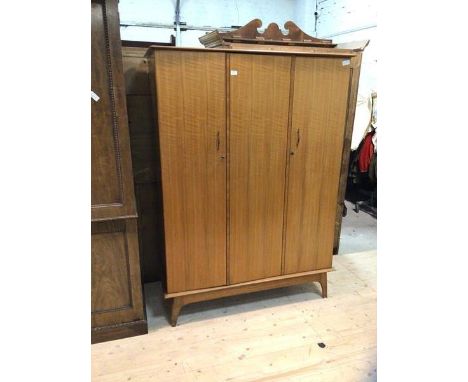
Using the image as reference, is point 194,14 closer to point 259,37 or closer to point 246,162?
point 259,37

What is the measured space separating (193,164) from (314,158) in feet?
2.51

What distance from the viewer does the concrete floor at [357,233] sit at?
3326 millimetres

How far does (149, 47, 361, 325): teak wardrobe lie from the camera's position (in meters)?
1.90

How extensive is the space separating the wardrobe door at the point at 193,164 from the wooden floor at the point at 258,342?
11.2 inches

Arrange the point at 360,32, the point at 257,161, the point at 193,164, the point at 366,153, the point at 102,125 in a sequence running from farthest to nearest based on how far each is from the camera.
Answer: the point at 360,32, the point at 366,153, the point at 257,161, the point at 193,164, the point at 102,125

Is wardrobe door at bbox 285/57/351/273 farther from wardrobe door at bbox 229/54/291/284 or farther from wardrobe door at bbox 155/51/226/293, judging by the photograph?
wardrobe door at bbox 155/51/226/293

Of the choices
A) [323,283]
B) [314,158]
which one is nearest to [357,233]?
[323,283]

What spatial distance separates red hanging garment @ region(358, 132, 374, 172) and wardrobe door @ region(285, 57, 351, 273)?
5.89 feet

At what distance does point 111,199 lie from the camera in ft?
6.16

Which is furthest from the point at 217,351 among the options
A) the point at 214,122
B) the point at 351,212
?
the point at 351,212

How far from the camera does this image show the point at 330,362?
190 centimetres

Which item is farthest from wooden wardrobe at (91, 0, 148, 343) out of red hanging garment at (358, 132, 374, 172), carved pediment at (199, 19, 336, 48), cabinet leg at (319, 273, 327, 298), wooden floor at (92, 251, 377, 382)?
red hanging garment at (358, 132, 374, 172)
